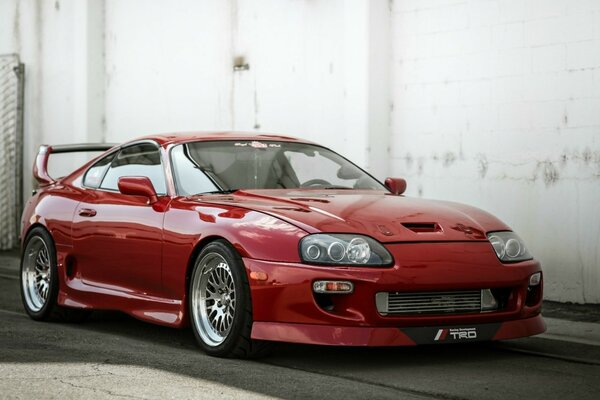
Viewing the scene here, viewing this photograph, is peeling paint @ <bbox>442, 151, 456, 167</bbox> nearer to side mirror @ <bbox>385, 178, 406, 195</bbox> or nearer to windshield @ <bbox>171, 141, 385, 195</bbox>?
windshield @ <bbox>171, 141, 385, 195</bbox>

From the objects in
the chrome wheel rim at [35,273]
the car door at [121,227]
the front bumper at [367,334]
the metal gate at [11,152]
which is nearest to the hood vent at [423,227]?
the front bumper at [367,334]

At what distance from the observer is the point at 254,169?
762 centimetres

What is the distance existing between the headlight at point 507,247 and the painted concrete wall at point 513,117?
9.83 ft

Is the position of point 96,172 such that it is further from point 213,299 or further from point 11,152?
point 11,152

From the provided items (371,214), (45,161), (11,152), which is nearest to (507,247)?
(371,214)

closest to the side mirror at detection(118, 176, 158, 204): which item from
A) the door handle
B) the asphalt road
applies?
the door handle

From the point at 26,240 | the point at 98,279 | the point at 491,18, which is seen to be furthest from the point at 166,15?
the point at 98,279

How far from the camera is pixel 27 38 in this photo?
659 inches

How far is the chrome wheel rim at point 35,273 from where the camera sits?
873 cm

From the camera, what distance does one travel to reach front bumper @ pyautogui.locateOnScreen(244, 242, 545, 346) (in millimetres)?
6262

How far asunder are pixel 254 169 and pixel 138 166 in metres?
0.95

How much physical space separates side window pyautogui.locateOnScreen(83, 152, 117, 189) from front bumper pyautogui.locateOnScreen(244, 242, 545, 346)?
2328 mm

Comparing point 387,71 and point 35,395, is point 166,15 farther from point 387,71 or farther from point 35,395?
point 35,395

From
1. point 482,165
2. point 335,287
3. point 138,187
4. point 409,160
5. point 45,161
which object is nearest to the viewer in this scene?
point 335,287
